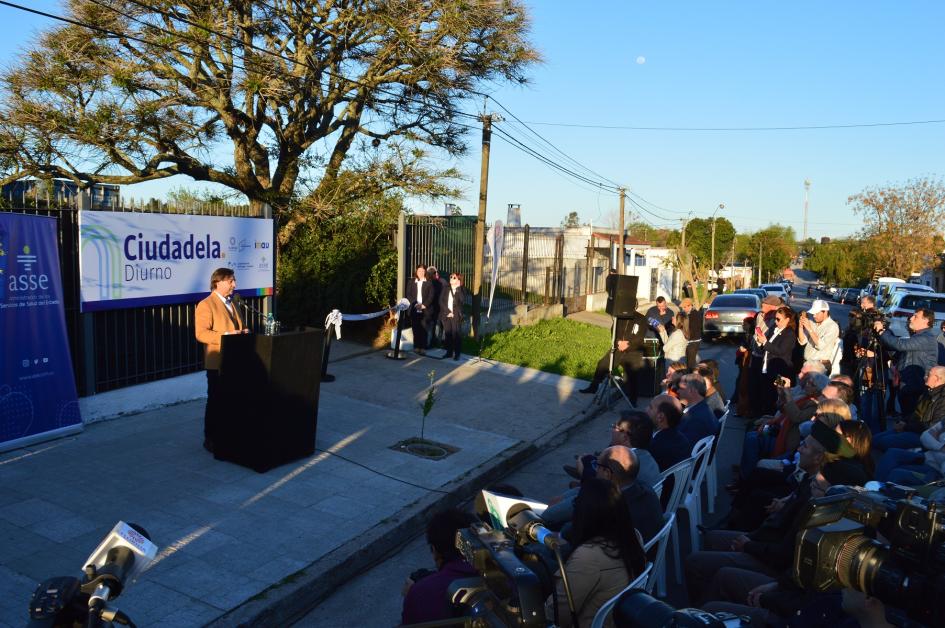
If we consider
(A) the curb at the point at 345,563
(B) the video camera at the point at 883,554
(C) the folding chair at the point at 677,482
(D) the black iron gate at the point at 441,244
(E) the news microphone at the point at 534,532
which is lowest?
(A) the curb at the point at 345,563

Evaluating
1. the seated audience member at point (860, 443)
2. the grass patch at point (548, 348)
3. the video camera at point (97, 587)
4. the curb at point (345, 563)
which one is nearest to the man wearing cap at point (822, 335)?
the grass patch at point (548, 348)

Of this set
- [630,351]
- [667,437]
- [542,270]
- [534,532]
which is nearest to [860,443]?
[667,437]

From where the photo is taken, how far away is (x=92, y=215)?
7.79 m

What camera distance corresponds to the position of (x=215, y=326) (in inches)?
279

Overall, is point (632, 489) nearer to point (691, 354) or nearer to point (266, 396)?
point (266, 396)

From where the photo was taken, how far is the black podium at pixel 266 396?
6.62 m

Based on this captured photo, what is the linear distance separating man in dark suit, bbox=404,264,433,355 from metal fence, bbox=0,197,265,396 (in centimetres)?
409

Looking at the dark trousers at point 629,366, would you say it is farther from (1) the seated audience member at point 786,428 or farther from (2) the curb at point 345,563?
(2) the curb at point 345,563

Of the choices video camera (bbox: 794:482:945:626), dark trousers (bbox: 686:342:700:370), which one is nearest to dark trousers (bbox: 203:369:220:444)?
video camera (bbox: 794:482:945:626)

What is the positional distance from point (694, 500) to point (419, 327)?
8.55 metres

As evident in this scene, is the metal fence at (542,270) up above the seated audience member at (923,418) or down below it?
above

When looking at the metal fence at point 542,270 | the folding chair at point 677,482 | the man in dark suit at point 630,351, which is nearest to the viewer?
the folding chair at point 677,482

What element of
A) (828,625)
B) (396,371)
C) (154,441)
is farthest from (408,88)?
(828,625)

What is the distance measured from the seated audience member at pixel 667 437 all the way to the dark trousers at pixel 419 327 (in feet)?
25.8
